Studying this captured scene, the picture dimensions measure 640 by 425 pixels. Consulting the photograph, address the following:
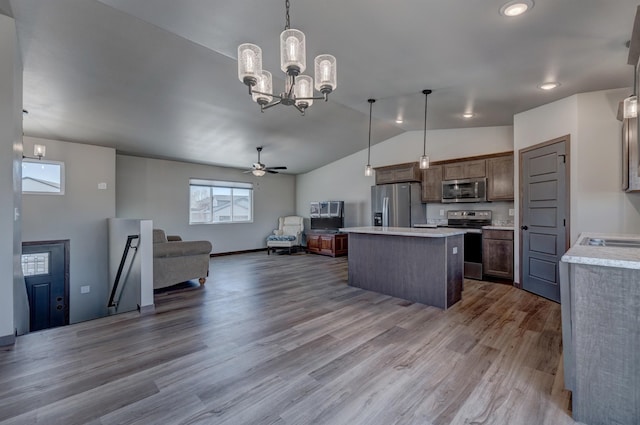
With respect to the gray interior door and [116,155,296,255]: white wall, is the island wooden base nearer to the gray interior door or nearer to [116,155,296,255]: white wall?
the gray interior door

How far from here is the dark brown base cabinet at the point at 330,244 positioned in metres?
7.65

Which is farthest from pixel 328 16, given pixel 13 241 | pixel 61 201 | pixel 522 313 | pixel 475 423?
pixel 61 201

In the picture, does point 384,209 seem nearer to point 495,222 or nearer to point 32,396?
point 495,222

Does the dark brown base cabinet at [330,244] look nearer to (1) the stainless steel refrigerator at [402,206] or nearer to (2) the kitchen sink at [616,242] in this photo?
(1) the stainless steel refrigerator at [402,206]

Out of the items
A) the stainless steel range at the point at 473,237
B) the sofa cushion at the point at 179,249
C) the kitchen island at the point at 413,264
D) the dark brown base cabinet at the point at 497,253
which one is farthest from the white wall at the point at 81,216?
the dark brown base cabinet at the point at 497,253

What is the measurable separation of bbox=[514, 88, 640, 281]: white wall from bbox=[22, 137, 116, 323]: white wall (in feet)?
25.6

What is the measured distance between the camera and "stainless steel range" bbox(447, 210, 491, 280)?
500 cm

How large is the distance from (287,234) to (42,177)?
551 centimetres

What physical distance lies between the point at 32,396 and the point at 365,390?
2.10 meters

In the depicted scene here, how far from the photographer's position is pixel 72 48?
2.97 meters

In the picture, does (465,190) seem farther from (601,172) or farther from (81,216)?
(81,216)

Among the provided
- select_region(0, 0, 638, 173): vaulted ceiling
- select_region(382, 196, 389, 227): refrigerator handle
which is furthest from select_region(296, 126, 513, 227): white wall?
select_region(382, 196, 389, 227): refrigerator handle

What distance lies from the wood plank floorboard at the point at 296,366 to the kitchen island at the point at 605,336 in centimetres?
23

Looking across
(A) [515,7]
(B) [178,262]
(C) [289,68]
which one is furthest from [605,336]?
(B) [178,262]
